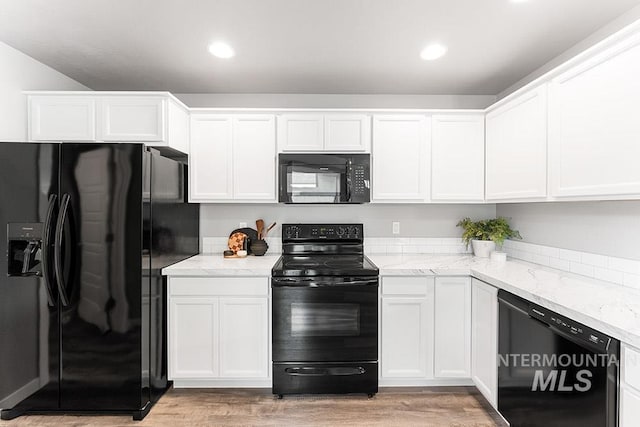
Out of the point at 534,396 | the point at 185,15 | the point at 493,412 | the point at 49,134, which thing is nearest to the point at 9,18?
the point at 49,134

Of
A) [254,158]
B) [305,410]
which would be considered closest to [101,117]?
[254,158]

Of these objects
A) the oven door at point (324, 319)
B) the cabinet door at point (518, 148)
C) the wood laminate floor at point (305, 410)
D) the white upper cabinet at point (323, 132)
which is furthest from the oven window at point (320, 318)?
the cabinet door at point (518, 148)

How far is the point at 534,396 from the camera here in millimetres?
1854

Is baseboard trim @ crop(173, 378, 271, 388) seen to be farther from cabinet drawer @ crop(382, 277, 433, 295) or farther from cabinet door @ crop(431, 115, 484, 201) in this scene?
cabinet door @ crop(431, 115, 484, 201)

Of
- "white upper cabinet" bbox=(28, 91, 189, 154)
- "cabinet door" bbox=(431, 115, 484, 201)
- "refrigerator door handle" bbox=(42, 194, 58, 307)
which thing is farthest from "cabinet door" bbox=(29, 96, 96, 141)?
"cabinet door" bbox=(431, 115, 484, 201)

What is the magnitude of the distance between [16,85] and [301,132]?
6.73ft

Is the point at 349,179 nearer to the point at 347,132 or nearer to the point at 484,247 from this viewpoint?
the point at 347,132

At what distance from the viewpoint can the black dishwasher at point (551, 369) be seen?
1373mm

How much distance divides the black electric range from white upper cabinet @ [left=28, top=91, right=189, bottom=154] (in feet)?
4.56

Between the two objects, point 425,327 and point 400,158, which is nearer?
point 425,327

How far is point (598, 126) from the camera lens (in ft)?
5.74

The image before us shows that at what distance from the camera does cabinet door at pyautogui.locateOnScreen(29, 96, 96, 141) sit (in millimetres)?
2582

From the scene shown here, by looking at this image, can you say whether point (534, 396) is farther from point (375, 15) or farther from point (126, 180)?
point (126, 180)

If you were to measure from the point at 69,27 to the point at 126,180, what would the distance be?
966 mm
